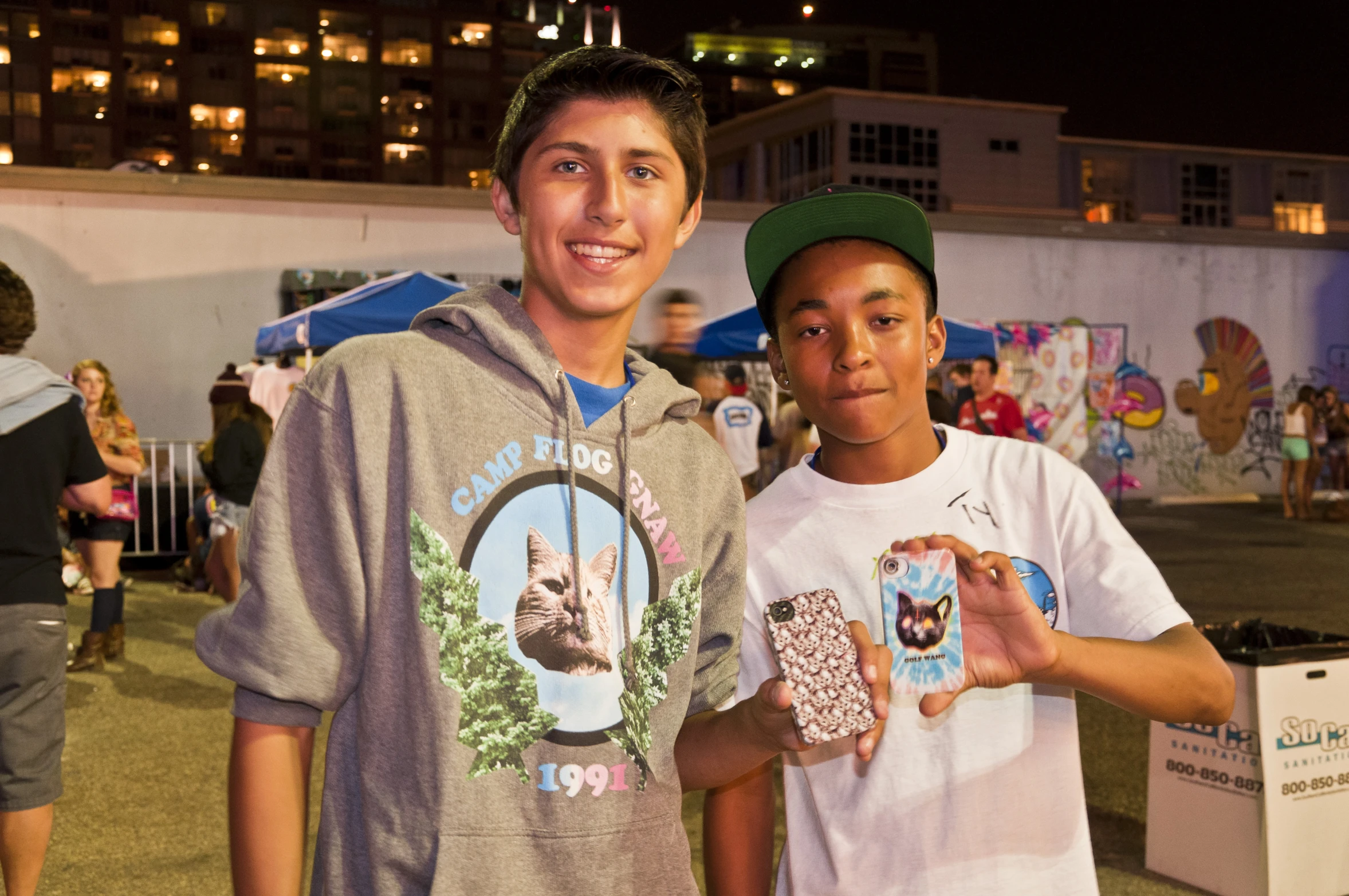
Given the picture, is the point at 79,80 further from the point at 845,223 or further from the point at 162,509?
the point at 845,223

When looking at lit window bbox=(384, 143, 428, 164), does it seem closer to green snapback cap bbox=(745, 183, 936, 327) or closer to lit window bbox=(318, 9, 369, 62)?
lit window bbox=(318, 9, 369, 62)

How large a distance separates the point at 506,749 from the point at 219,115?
442 ft

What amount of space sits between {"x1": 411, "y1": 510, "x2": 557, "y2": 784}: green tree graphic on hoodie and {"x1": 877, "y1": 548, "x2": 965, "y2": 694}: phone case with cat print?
0.59m

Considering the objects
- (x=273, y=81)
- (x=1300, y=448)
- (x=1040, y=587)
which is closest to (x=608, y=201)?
(x=1040, y=587)

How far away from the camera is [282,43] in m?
123

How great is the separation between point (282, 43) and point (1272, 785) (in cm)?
13570

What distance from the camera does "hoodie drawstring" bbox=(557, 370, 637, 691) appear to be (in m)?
1.65

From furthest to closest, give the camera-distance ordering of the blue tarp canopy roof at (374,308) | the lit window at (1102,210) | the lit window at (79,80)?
the lit window at (79,80), the lit window at (1102,210), the blue tarp canopy roof at (374,308)

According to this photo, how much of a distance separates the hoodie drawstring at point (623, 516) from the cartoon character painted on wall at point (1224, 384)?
23159 mm

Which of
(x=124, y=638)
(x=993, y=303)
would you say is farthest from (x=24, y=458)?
(x=993, y=303)

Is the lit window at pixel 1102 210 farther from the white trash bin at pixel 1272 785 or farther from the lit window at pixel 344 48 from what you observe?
the lit window at pixel 344 48

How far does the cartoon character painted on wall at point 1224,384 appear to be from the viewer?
73.8 ft

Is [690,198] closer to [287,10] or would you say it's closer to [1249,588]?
[1249,588]

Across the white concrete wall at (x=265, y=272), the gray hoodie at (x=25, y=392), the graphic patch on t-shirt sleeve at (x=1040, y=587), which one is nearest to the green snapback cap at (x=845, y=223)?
the graphic patch on t-shirt sleeve at (x=1040, y=587)
